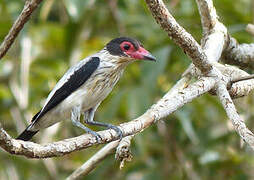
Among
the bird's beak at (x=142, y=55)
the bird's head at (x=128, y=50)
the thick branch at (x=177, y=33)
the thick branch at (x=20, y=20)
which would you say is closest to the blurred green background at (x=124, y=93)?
the bird's head at (x=128, y=50)

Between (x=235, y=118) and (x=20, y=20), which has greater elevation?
(x=20, y=20)

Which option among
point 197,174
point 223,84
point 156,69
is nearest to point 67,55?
point 156,69

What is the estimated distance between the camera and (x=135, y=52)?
356 cm

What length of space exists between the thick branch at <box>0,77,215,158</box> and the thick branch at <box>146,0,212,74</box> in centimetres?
10

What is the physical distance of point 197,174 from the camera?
5.23 m

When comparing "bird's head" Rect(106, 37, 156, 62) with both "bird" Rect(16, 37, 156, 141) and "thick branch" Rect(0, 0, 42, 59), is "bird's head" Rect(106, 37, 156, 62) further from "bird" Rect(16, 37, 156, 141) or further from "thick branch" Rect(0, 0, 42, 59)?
"thick branch" Rect(0, 0, 42, 59)

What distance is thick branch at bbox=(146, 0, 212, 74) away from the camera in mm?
2328

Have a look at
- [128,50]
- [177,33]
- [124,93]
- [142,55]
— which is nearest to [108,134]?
[177,33]

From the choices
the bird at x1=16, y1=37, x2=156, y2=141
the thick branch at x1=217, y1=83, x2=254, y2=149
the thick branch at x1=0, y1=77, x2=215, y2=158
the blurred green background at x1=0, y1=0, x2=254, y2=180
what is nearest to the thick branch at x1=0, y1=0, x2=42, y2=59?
the thick branch at x1=0, y1=77, x2=215, y2=158

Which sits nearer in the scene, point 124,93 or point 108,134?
point 108,134

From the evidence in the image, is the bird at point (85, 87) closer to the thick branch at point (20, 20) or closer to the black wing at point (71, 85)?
the black wing at point (71, 85)

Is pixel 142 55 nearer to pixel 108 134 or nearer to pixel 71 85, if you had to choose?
pixel 71 85

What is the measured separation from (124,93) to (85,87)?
3.45ft

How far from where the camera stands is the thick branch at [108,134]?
7.11ft
